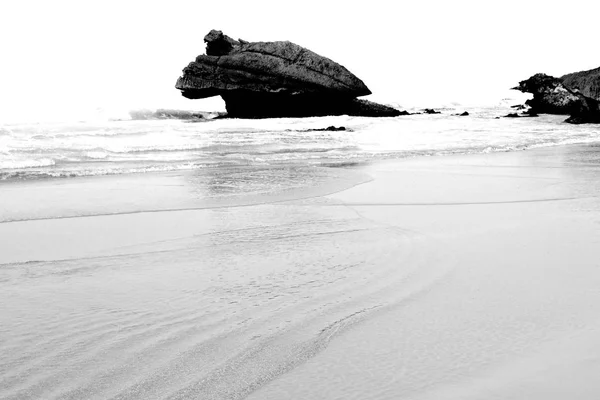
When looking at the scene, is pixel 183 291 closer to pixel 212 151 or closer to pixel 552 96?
pixel 212 151

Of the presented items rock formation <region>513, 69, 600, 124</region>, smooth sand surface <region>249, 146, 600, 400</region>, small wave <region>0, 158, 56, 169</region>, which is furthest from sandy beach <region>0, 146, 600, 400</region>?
rock formation <region>513, 69, 600, 124</region>

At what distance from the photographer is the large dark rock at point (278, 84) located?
33656mm

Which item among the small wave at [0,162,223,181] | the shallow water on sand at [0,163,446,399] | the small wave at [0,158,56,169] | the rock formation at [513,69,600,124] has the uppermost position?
the rock formation at [513,69,600,124]

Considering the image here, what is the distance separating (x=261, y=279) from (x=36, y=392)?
1.38 meters

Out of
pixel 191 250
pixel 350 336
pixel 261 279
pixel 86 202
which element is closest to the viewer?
pixel 350 336

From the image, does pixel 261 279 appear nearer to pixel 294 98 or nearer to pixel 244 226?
pixel 244 226

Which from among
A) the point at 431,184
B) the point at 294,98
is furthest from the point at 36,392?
the point at 294,98

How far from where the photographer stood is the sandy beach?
6.58 feet

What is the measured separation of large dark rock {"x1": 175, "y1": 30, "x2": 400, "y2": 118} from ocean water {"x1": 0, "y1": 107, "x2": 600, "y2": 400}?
27.4m

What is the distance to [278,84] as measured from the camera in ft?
110

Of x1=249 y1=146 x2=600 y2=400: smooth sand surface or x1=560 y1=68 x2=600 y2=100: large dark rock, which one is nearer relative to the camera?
x1=249 y1=146 x2=600 y2=400: smooth sand surface

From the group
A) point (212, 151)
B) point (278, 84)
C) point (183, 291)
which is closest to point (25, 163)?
point (212, 151)

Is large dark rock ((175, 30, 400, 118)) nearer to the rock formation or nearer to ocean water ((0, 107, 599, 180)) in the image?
the rock formation

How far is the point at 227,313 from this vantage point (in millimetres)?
2650
